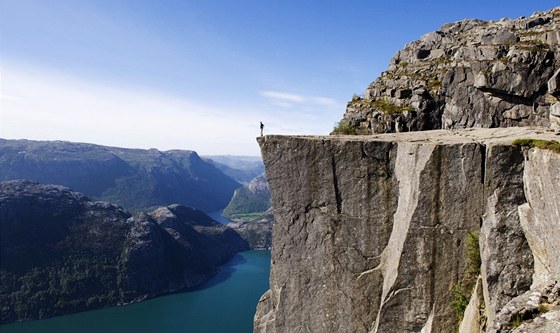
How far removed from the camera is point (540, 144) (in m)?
12.9

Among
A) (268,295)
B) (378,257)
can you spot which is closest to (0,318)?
(268,295)

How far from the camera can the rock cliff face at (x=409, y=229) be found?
13180 mm

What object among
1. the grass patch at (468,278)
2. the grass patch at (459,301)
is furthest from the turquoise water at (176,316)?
the grass patch at (468,278)

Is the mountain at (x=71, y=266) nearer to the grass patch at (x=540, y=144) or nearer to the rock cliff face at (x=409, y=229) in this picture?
the rock cliff face at (x=409, y=229)

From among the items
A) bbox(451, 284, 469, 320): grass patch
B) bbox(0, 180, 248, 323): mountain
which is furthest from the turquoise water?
bbox(451, 284, 469, 320): grass patch

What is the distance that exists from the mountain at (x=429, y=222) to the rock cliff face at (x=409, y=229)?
0.05 metres

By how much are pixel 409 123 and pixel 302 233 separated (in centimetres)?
1542

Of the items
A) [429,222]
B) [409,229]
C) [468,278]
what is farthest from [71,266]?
[468,278]

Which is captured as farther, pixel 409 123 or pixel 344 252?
pixel 409 123

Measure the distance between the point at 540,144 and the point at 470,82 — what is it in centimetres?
1746

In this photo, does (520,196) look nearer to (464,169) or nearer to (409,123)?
(464,169)

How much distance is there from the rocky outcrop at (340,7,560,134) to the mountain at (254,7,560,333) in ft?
0.49

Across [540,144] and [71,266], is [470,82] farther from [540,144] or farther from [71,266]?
[71,266]

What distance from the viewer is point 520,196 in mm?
13992
